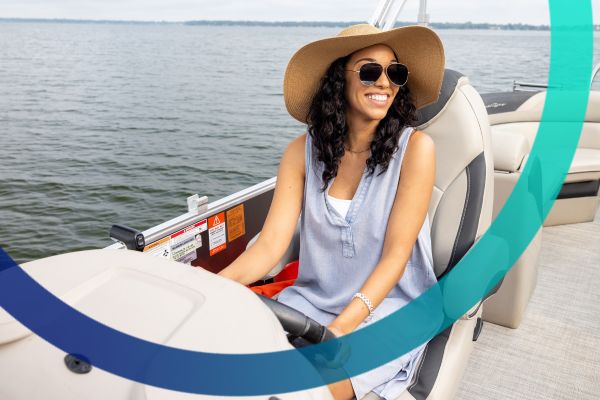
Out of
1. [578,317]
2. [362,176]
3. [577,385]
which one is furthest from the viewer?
[578,317]

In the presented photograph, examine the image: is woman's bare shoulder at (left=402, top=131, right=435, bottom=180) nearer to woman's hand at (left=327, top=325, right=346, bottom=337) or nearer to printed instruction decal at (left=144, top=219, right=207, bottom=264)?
woman's hand at (left=327, top=325, right=346, bottom=337)

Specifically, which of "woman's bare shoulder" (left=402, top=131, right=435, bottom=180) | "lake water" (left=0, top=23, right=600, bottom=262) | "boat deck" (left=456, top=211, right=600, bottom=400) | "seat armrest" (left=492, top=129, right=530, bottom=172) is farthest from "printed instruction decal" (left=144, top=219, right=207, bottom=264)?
"lake water" (left=0, top=23, right=600, bottom=262)

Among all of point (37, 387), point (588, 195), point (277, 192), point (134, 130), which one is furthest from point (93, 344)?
point (134, 130)

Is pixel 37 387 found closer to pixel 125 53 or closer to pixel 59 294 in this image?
pixel 59 294

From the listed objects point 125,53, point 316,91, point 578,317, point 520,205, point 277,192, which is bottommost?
point 125,53

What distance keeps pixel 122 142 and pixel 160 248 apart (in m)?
10.6

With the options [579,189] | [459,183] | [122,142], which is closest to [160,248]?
[459,183]

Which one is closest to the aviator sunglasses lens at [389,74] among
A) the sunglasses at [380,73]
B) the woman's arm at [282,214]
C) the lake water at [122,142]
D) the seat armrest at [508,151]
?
the sunglasses at [380,73]

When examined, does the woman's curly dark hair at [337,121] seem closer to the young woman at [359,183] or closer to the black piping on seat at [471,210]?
the young woman at [359,183]

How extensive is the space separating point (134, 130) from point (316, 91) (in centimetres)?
1152

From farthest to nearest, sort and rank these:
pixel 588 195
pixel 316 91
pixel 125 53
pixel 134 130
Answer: pixel 125 53
pixel 134 130
pixel 588 195
pixel 316 91

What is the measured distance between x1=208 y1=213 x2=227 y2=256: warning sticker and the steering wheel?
81 cm

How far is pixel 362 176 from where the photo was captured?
1.40 meters
